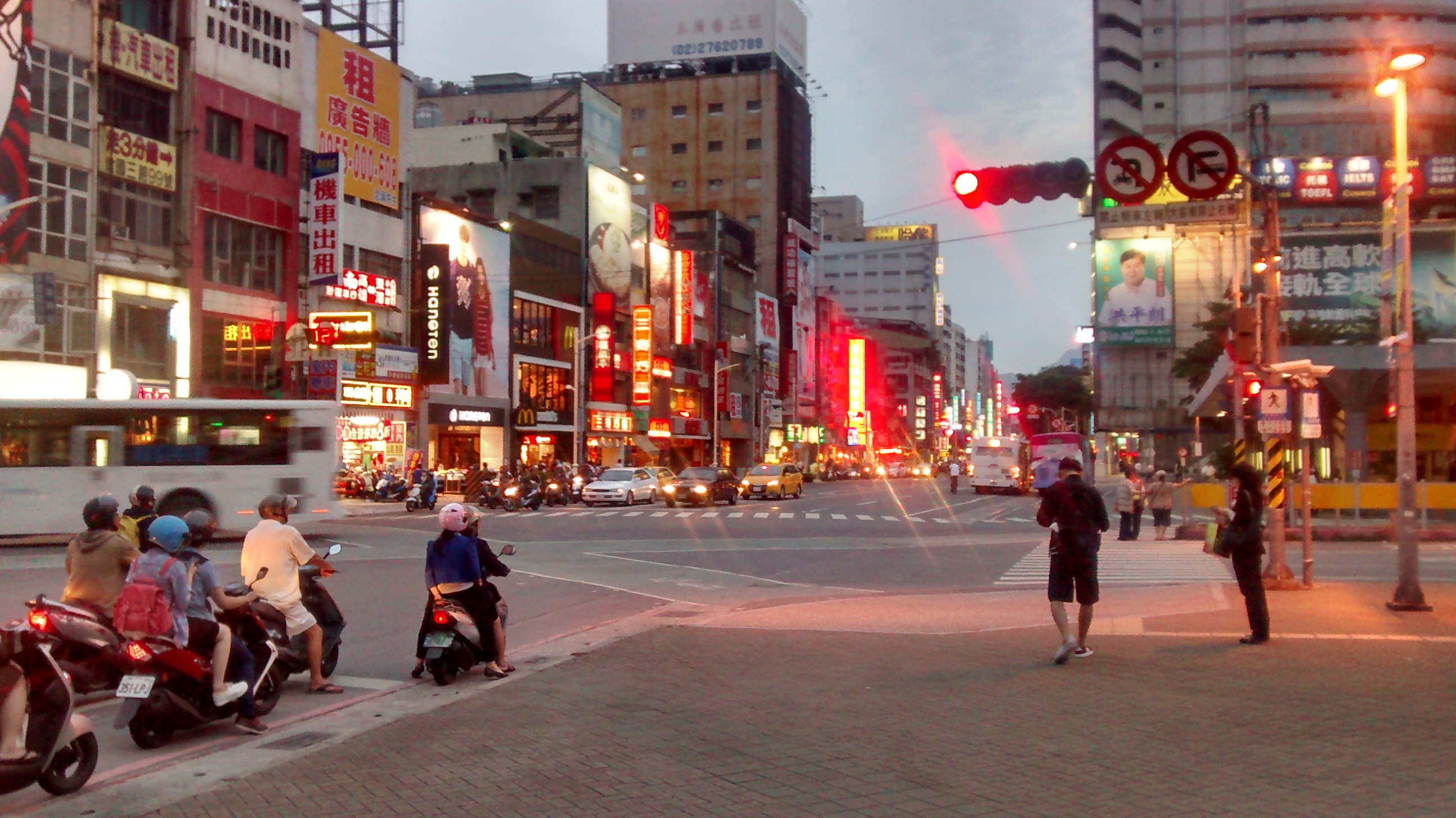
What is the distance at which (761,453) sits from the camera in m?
101

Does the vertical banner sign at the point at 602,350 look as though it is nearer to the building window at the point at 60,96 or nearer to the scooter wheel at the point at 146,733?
the building window at the point at 60,96

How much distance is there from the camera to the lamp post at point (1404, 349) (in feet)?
47.3

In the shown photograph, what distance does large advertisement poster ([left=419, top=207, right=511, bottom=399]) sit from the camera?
53.4 metres

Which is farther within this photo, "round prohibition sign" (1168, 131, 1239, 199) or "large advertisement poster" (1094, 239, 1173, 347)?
"large advertisement poster" (1094, 239, 1173, 347)

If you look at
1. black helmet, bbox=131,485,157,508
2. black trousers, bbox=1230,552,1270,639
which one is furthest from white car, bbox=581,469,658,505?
black trousers, bbox=1230,552,1270,639

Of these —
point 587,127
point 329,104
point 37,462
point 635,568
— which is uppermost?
point 587,127

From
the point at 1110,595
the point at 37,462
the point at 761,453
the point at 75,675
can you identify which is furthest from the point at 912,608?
the point at 761,453

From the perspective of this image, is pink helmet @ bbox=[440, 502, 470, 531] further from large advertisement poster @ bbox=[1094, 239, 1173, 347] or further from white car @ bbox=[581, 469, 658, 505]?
large advertisement poster @ bbox=[1094, 239, 1173, 347]

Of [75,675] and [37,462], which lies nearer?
[75,675]

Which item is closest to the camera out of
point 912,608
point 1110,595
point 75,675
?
point 75,675

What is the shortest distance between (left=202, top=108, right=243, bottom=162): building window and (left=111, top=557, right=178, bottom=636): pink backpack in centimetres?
3752

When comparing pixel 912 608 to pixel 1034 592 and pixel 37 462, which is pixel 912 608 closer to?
pixel 1034 592

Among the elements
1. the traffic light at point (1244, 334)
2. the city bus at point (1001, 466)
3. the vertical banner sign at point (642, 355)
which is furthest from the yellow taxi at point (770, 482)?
the traffic light at point (1244, 334)

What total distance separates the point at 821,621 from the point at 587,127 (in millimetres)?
64528
